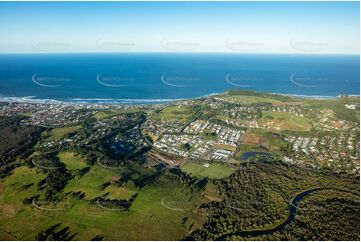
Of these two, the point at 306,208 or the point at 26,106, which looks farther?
the point at 26,106

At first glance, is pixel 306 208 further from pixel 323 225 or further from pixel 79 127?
pixel 79 127

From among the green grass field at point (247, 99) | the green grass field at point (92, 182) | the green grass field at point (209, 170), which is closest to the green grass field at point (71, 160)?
the green grass field at point (92, 182)

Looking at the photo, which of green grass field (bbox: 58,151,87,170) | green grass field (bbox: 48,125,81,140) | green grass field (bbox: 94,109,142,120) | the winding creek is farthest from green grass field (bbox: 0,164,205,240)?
green grass field (bbox: 94,109,142,120)

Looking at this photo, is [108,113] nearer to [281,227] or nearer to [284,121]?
A: [284,121]

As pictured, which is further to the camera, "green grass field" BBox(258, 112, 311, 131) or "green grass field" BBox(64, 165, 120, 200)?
"green grass field" BBox(258, 112, 311, 131)

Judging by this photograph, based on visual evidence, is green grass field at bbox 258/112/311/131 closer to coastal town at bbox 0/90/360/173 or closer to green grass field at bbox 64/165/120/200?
coastal town at bbox 0/90/360/173

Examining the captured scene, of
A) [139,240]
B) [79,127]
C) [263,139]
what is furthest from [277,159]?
[79,127]

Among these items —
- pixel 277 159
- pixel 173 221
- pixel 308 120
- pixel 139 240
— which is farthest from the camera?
pixel 308 120

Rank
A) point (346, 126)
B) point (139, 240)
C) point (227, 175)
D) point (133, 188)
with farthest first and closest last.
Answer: point (346, 126) → point (227, 175) → point (133, 188) → point (139, 240)
